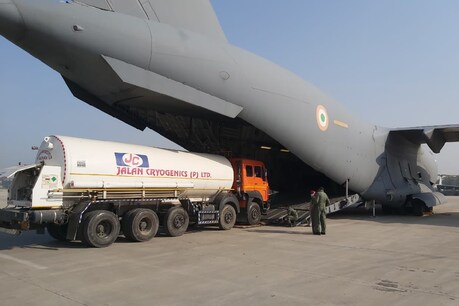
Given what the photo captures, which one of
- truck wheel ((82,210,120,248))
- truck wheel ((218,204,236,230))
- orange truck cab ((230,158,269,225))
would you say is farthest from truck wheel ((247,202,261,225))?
truck wheel ((82,210,120,248))

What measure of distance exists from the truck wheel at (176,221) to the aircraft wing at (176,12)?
563 cm

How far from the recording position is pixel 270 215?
16.7 meters

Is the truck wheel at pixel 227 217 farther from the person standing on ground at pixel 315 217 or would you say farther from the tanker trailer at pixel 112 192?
the person standing on ground at pixel 315 217

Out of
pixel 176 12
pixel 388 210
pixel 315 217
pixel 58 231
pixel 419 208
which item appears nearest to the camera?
pixel 58 231

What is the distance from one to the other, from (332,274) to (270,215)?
29.7 feet

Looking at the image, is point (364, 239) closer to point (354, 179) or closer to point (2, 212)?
point (354, 179)

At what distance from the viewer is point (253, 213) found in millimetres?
15750

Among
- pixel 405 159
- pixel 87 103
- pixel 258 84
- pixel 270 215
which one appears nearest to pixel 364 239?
pixel 270 215

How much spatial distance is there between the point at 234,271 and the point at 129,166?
5046 millimetres

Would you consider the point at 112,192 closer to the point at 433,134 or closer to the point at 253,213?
the point at 253,213

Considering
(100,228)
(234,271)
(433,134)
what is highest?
(433,134)

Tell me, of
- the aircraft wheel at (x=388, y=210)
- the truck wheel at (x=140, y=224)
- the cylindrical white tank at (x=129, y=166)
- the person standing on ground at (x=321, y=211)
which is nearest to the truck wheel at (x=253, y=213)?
the cylindrical white tank at (x=129, y=166)

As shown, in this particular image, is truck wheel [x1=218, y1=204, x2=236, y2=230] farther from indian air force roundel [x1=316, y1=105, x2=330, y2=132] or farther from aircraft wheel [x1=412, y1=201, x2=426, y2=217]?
aircraft wheel [x1=412, y1=201, x2=426, y2=217]

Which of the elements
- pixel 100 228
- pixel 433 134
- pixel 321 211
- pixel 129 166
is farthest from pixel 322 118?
pixel 100 228
